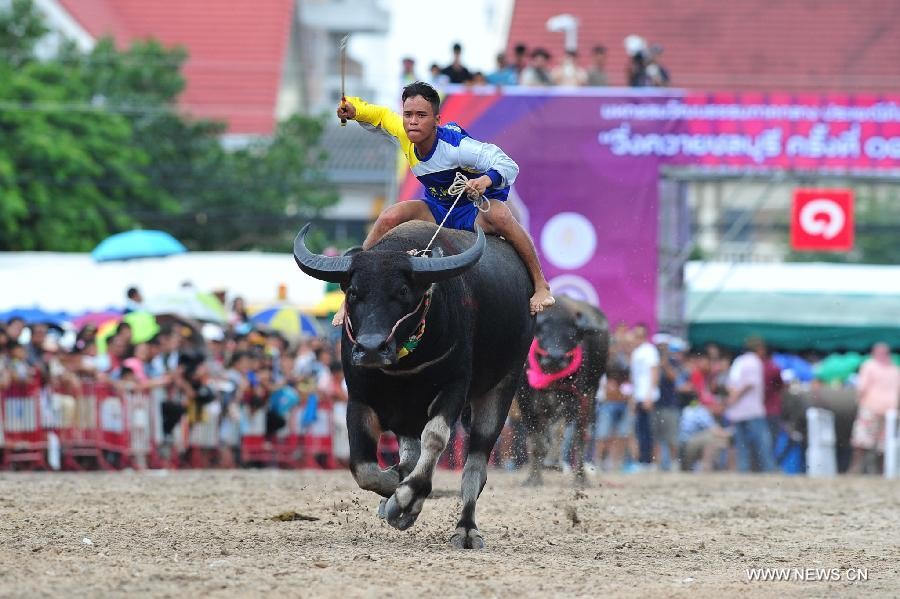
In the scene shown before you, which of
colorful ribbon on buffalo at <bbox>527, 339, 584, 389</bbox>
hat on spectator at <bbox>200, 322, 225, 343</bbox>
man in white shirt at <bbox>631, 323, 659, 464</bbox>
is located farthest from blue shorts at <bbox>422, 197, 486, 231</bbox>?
hat on spectator at <bbox>200, 322, 225, 343</bbox>

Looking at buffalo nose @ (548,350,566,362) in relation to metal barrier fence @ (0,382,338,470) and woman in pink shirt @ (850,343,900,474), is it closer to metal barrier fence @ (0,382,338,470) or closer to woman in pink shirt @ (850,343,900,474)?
metal barrier fence @ (0,382,338,470)

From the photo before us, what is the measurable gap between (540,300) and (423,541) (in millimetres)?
1702

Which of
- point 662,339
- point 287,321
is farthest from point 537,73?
point 287,321

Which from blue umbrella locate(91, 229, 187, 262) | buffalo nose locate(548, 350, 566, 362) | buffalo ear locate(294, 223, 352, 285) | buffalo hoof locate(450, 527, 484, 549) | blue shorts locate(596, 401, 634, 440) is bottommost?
buffalo hoof locate(450, 527, 484, 549)

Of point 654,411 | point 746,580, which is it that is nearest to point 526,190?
point 654,411

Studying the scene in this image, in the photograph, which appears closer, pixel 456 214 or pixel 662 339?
pixel 456 214

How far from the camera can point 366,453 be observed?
8.62 metres

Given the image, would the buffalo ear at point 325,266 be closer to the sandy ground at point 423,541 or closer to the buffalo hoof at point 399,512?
the buffalo hoof at point 399,512

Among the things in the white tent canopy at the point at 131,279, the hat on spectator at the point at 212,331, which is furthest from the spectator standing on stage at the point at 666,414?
the white tent canopy at the point at 131,279

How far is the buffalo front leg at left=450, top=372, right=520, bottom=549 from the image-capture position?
8.91 m

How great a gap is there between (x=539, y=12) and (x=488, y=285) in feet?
96.4

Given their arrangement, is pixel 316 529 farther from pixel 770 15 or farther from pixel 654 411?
pixel 770 15

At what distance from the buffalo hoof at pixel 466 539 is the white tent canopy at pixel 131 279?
15.3 metres

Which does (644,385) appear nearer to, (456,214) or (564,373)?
(564,373)
